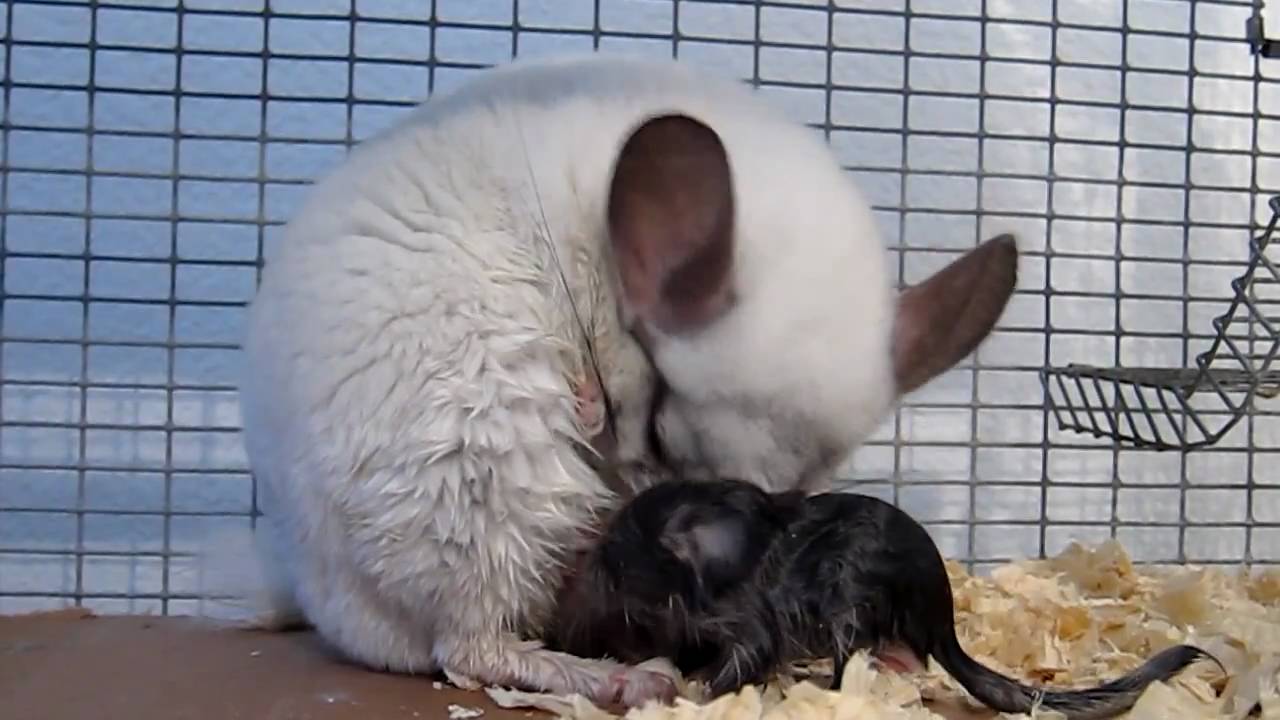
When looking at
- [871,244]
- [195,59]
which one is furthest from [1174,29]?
[195,59]

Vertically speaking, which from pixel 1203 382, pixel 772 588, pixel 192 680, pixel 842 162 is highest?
pixel 842 162

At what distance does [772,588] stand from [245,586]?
81cm

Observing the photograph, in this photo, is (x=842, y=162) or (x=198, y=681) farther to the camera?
(x=842, y=162)

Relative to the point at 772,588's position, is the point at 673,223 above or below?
above

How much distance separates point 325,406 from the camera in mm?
1369

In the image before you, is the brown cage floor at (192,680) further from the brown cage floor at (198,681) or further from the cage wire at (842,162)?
the cage wire at (842,162)

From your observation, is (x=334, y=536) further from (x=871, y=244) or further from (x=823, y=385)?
(x=871, y=244)

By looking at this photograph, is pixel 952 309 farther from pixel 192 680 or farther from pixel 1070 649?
pixel 192 680

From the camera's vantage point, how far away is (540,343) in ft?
4.55

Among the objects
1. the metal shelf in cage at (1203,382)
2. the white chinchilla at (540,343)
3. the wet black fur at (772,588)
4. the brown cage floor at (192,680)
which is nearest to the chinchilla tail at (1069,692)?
the wet black fur at (772,588)

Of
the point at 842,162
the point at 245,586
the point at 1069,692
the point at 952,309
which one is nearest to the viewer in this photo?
the point at 1069,692

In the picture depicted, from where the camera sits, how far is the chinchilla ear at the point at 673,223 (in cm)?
133

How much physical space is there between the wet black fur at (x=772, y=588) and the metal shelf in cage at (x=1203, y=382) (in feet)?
2.23

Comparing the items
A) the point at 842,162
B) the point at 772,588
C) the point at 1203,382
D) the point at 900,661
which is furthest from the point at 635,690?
the point at 842,162
